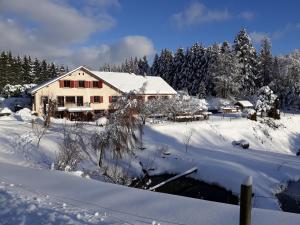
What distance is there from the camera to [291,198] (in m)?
21.0

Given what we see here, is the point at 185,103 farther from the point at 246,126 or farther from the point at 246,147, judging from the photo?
the point at 246,147

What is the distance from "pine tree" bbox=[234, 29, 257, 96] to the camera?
67312 millimetres

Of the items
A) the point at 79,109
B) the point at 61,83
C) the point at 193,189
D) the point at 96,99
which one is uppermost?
the point at 61,83

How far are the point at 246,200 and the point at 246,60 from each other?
2580 inches

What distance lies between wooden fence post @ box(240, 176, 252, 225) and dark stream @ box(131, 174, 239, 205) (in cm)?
1567

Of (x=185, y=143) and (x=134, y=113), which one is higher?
(x=134, y=113)

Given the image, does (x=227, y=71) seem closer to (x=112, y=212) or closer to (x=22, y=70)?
(x=22, y=70)

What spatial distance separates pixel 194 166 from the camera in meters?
24.6

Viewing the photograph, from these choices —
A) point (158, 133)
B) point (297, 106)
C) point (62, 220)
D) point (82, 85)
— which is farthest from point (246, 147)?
point (297, 106)

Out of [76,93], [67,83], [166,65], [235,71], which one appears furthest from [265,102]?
[166,65]

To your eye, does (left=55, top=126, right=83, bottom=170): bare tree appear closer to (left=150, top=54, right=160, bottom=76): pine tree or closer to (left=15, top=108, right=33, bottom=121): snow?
(left=15, top=108, right=33, bottom=121): snow

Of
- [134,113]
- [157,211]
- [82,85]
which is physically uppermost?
[82,85]

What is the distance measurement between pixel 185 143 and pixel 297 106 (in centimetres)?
3971

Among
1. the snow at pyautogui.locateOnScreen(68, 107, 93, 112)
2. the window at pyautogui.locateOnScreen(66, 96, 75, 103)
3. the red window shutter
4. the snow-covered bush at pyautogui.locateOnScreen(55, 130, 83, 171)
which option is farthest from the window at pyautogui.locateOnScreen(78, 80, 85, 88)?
the snow-covered bush at pyautogui.locateOnScreen(55, 130, 83, 171)
